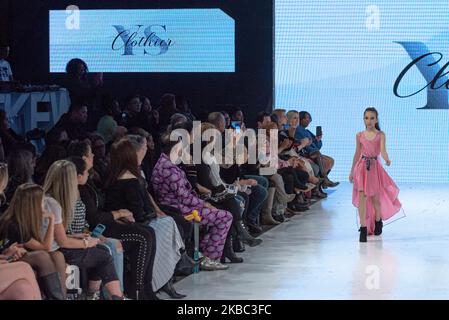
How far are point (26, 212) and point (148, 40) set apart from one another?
776 centimetres

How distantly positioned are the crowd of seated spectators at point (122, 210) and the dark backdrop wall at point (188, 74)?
3.27 metres

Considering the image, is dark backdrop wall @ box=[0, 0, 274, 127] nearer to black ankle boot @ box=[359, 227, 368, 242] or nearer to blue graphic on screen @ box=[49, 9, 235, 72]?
blue graphic on screen @ box=[49, 9, 235, 72]

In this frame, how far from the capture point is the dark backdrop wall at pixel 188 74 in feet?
41.0

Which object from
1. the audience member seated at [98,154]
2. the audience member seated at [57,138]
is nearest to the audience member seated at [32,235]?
the audience member seated at [98,154]

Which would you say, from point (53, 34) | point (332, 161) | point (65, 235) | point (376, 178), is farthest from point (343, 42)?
point (65, 235)

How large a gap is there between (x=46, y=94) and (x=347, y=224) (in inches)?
136

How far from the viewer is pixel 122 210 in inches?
233

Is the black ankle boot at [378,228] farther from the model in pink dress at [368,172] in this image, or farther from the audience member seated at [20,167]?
the audience member seated at [20,167]

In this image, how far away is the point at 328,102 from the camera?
42.6 feet

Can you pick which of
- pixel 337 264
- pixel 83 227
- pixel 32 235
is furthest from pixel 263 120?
pixel 32 235

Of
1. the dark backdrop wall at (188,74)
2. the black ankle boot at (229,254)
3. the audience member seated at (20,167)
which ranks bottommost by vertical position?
the black ankle boot at (229,254)

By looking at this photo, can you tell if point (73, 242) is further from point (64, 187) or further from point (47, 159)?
point (47, 159)

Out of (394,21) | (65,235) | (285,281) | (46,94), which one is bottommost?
(285,281)
